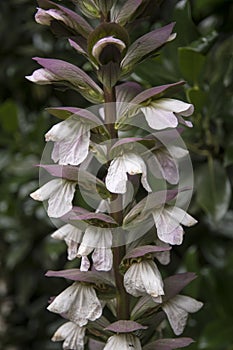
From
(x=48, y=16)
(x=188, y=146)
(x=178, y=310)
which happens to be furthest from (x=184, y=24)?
(x=178, y=310)

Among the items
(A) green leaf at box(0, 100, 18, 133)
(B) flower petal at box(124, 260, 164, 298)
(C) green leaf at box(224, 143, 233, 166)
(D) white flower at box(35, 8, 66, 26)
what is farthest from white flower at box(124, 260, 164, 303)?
(A) green leaf at box(0, 100, 18, 133)

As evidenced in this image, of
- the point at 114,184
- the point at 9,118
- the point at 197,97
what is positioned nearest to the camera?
the point at 114,184

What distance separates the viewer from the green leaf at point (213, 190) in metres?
1.00

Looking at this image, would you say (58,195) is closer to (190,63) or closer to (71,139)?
(71,139)

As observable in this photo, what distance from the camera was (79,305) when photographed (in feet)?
2.20

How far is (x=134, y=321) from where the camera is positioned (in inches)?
27.5

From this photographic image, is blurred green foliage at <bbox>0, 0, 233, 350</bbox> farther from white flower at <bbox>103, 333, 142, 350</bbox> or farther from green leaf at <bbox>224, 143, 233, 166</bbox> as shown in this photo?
white flower at <bbox>103, 333, 142, 350</bbox>

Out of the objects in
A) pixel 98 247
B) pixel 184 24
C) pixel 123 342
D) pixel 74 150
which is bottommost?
pixel 123 342

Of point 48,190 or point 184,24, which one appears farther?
point 184,24

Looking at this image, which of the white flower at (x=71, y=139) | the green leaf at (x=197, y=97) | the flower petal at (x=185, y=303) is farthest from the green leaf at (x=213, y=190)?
the white flower at (x=71, y=139)

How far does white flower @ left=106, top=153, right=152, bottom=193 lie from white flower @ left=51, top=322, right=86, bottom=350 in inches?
7.3

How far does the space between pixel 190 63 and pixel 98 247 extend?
0.42 metres

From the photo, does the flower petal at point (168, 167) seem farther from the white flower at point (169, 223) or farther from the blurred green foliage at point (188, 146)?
the blurred green foliage at point (188, 146)

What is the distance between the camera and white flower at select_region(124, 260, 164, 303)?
646 mm
